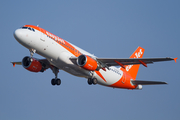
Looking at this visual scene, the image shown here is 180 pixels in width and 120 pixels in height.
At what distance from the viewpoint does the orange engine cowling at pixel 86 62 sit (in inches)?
1273

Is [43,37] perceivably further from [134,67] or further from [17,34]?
[134,67]

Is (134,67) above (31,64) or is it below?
above

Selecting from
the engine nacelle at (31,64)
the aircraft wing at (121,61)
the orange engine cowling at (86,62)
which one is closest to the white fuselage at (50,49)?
the orange engine cowling at (86,62)

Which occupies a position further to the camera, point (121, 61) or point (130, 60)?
point (121, 61)

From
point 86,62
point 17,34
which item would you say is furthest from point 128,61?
point 17,34

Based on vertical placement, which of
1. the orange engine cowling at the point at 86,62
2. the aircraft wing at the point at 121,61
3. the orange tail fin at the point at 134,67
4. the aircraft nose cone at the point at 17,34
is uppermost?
the orange tail fin at the point at 134,67

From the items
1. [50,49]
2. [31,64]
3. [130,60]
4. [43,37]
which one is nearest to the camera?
[43,37]

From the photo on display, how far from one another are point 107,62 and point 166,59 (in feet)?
25.1

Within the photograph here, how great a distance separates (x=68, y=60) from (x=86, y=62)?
216 cm

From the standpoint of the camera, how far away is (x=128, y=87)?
41812 mm

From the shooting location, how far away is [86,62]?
32250 millimetres

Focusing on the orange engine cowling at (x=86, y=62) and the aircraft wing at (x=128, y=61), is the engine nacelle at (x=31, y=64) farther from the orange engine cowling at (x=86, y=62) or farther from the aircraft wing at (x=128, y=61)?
the aircraft wing at (x=128, y=61)

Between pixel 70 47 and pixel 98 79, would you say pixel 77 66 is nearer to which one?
pixel 70 47

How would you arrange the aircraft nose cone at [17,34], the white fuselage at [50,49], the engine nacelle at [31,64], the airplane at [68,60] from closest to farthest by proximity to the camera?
1. the aircraft nose cone at [17,34]
2. the white fuselage at [50,49]
3. the airplane at [68,60]
4. the engine nacelle at [31,64]
